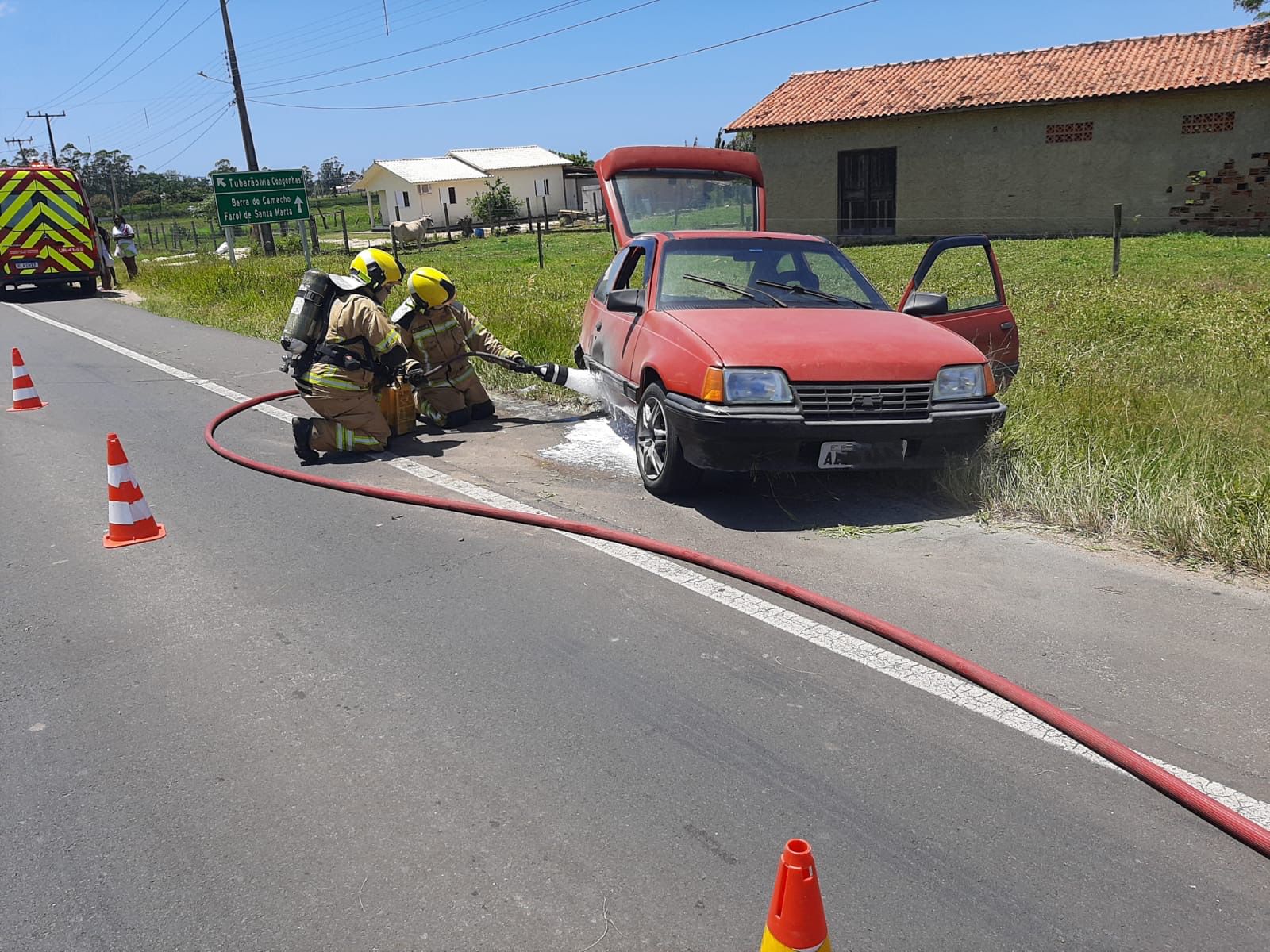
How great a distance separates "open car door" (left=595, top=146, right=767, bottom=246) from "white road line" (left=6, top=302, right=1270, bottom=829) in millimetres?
5909

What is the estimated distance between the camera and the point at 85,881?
2.76m

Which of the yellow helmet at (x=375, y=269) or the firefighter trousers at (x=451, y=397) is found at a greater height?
the yellow helmet at (x=375, y=269)

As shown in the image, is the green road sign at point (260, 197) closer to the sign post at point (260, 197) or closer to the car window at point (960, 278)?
the sign post at point (260, 197)

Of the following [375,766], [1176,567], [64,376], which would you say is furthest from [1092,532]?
[64,376]

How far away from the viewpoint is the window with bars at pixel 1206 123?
23469 millimetres

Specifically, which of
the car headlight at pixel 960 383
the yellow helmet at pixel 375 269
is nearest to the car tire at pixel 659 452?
the car headlight at pixel 960 383

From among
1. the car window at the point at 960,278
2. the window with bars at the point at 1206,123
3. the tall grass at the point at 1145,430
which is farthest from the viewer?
the window with bars at the point at 1206,123

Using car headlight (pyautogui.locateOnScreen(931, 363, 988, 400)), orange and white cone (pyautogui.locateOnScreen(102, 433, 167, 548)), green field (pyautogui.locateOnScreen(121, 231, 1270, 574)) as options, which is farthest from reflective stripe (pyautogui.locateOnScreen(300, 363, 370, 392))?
car headlight (pyautogui.locateOnScreen(931, 363, 988, 400))

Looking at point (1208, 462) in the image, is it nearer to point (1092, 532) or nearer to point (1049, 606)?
point (1092, 532)

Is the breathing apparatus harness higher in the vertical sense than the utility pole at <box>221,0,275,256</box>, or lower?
lower

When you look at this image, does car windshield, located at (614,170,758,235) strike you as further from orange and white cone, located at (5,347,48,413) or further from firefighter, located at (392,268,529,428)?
orange and white cone, located at (5,347,48,413)

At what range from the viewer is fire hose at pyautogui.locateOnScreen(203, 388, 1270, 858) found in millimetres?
2865

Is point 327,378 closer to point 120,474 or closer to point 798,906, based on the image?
point 120,474

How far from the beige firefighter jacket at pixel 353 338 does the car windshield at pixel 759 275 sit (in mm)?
1977
